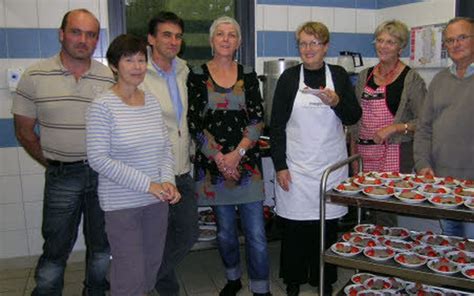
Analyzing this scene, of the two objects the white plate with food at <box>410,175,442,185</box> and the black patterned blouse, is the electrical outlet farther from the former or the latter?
the white plate with food at <box>410,175,442,185</box>

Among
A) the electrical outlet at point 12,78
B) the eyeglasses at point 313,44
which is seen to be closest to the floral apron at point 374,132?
the eyeglasses at point 313,44

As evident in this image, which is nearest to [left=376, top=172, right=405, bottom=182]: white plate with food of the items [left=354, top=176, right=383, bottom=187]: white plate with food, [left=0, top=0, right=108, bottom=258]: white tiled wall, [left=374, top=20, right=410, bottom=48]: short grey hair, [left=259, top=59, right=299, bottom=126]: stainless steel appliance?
[left=354, top=176, right=383, bottom=187]: white plate with food

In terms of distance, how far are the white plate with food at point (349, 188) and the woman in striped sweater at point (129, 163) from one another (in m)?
0.64

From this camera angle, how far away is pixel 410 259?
5.81ft

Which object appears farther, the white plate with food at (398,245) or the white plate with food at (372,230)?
the white plate with food at (372,230)

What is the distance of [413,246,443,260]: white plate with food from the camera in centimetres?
182

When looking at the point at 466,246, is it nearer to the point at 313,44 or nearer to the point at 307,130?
the point at 307,130

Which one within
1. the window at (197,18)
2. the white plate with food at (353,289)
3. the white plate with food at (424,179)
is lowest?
the white plate with food at (353,289)

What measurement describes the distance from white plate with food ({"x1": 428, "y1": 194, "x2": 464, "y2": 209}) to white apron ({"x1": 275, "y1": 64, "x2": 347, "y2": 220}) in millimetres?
644

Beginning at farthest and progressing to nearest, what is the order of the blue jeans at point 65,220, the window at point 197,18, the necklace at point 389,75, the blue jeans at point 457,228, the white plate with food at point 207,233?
1. the window at point 197,18
2. the white plate with food at point 207,233
3. the necklace at point 389,75
4. the blue jeans at point 457,228
5. the blue jeans at point 65,220

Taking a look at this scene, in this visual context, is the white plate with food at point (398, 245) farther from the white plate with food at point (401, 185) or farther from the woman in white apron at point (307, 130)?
the woman in white apron at point (307, 130)

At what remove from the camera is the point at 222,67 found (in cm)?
219

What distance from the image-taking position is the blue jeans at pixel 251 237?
7.43 feet

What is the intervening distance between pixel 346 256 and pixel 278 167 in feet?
1.95
